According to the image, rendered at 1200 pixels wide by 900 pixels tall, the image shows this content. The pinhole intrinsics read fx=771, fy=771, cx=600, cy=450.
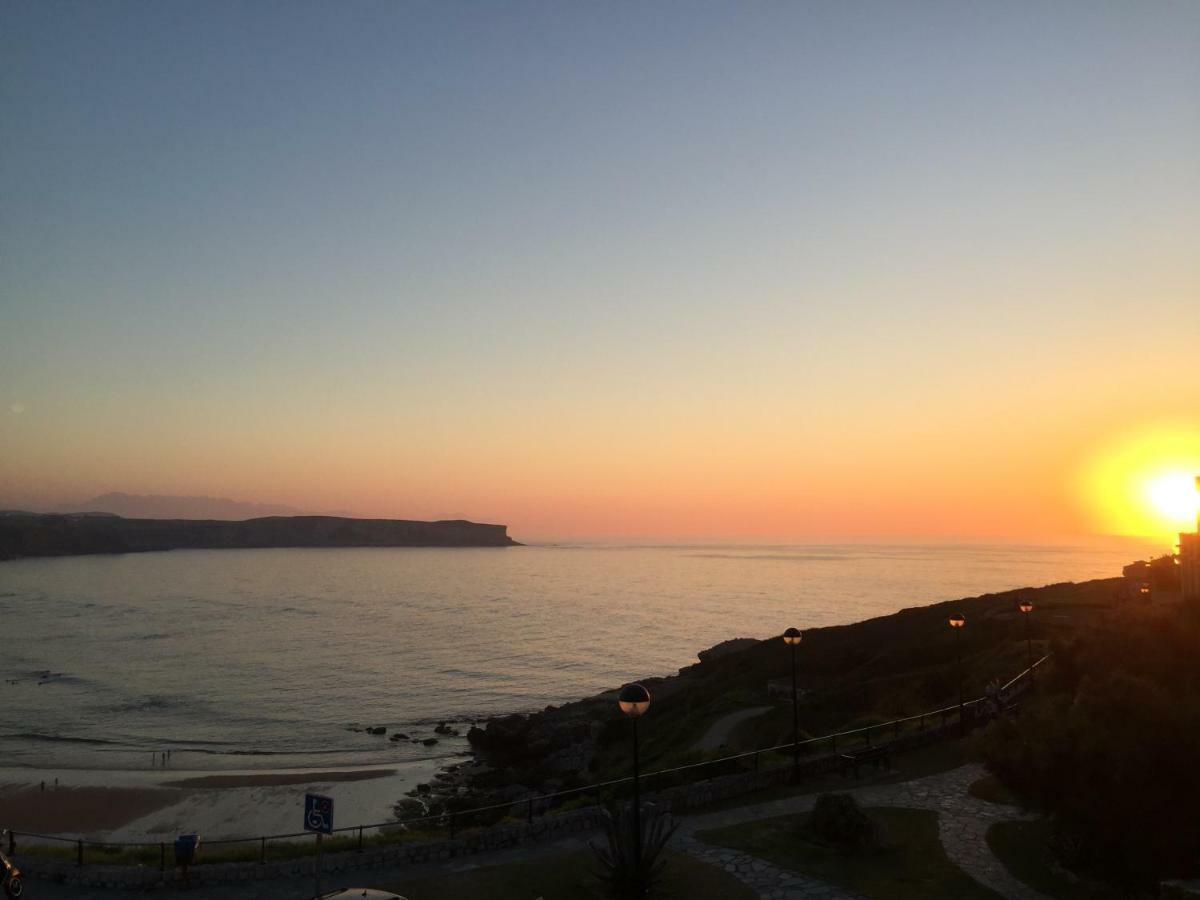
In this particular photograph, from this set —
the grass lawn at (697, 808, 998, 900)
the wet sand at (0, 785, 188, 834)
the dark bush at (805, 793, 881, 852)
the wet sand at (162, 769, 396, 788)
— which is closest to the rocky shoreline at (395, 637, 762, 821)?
the wet sand at (162, 769, 396, 788)

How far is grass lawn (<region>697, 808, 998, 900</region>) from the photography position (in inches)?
476

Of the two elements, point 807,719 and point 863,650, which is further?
point 863,650

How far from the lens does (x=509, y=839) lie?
49.9ft

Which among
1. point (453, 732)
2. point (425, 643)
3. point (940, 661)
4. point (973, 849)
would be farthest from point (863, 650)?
point (425, 643)

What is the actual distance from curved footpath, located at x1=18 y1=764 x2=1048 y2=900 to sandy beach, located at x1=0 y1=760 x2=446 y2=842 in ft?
62.0

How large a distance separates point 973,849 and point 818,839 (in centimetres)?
266

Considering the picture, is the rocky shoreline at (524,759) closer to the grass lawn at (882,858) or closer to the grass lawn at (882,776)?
the grass lawn at (882,776)

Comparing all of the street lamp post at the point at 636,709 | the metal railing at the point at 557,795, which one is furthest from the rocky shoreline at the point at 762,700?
the street lamp post at the point at 636,709

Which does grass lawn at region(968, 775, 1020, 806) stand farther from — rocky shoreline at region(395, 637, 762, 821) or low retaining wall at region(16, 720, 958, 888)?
rocky shoreline at region(395, 637, 762, 821)

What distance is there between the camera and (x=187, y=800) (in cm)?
3566

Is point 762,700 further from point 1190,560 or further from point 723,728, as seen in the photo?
point 1190,560

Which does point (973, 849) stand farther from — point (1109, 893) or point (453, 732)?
point (453, 732)

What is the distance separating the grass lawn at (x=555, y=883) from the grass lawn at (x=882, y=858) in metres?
1.27

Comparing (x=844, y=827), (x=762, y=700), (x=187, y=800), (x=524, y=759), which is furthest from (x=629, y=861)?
(x=524, y=759)
